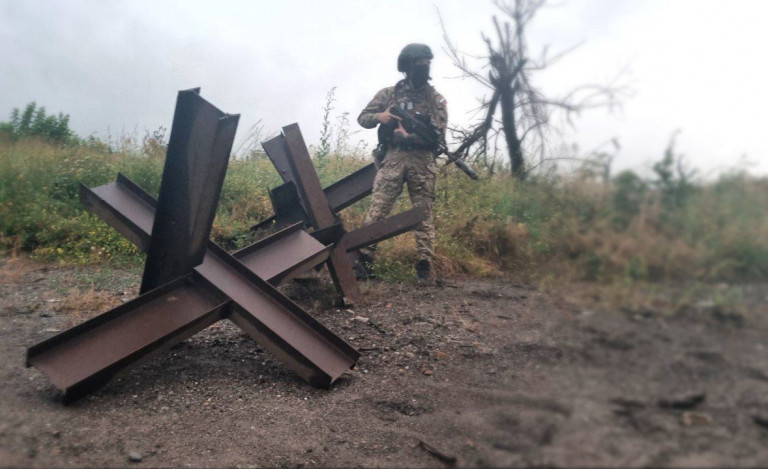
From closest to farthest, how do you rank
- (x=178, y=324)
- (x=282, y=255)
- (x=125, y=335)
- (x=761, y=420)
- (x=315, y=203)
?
(x=761, y=420), (x=125, y=335), (x=178, y=324), (x=282, y=255), (x=315, y=203)

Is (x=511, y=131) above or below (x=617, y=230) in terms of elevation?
above

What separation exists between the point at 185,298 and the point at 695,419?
2461mm

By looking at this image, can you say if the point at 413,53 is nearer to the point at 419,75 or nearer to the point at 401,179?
the point at 419,75

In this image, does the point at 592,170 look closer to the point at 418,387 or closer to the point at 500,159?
the point at 500,159

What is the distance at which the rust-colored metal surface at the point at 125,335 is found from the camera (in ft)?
8.23

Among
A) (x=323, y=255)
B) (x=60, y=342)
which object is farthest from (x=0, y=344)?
(x=323, y=255)

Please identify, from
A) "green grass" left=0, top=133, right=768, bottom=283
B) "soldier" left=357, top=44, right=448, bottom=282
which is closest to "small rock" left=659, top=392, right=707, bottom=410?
"green grass" left=0, top=133, right=768, bottom=283

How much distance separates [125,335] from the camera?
271 cm

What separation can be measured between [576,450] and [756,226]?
1.60ft

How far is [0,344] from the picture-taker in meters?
3.46

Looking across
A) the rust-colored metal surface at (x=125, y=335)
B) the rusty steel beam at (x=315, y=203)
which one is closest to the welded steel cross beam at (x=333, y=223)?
the rusty steel beam at (x=315, y=203)

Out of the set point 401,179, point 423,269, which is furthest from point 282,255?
point 401,179

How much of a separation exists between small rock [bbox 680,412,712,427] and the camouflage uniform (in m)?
4.48

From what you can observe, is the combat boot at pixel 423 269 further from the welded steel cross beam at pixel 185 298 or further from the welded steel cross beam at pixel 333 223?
the welded steel cross beam at pixel 185 298
